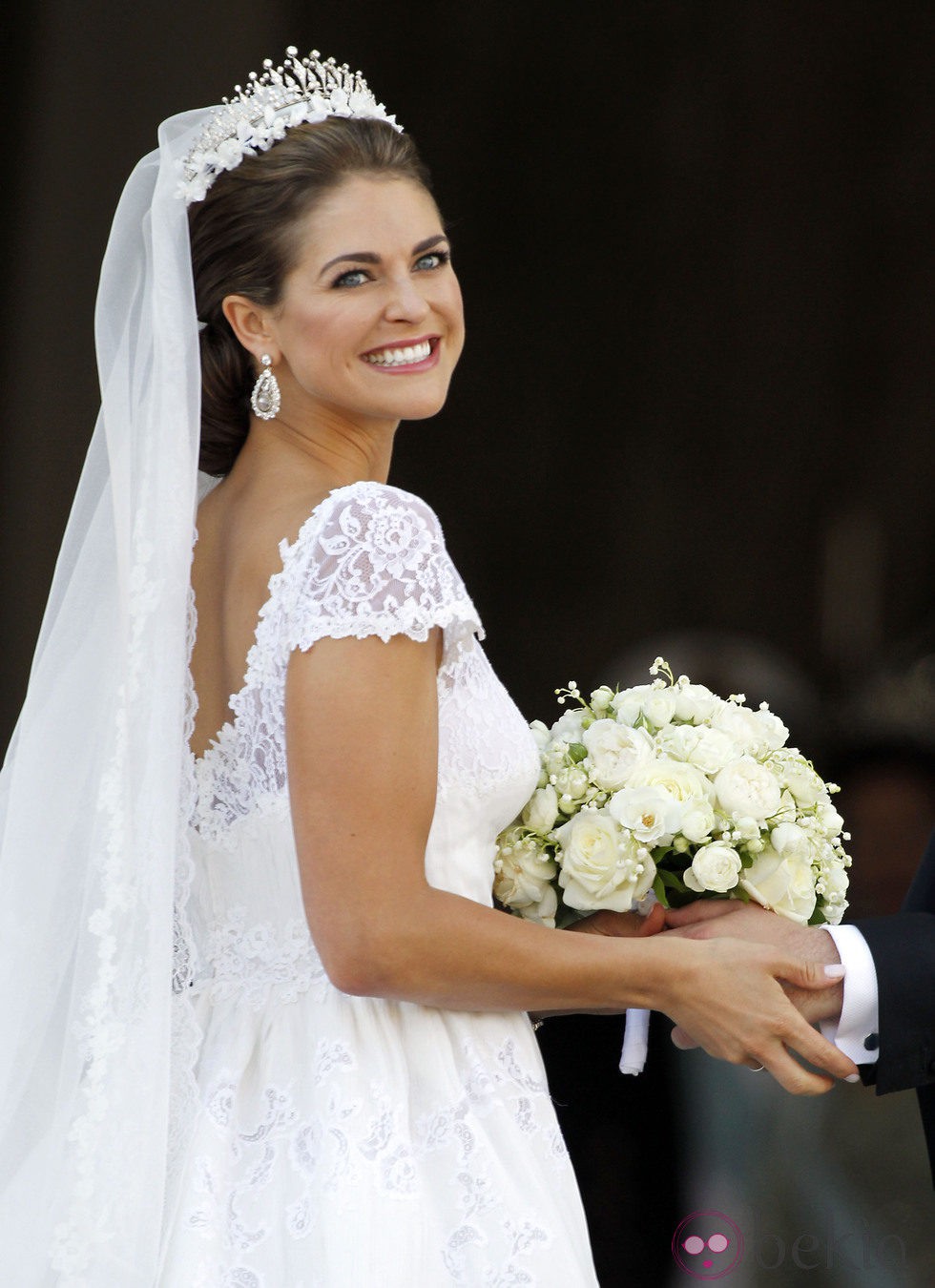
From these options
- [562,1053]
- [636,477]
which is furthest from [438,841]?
[636,477]

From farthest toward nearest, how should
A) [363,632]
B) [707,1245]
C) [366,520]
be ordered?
[707,1245]
[366,520]
[363,632]

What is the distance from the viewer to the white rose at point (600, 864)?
2504 mm

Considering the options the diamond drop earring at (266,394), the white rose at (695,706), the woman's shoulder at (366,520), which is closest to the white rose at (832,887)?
the white rose at (695,706)

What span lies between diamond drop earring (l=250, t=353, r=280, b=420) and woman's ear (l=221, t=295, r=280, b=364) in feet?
0.05

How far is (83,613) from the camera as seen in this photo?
8.01 ft

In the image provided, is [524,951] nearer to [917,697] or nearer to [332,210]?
[332,210]

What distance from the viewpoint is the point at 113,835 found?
2270mm

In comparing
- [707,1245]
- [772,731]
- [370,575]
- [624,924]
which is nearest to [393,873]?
[370,575]

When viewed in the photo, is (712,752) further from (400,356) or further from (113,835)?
(113,835)

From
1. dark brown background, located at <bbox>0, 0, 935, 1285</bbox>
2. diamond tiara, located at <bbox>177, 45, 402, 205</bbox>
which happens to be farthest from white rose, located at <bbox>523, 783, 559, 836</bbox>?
dark brown background, located at <bbox>0, 0, 935, 1285</bbox>

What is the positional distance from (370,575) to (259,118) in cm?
87

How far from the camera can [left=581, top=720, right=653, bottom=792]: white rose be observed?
258 cm

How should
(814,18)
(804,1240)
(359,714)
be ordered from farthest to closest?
(814,18) → (804,1240) → (359,714)

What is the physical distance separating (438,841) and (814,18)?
347 centimetres
